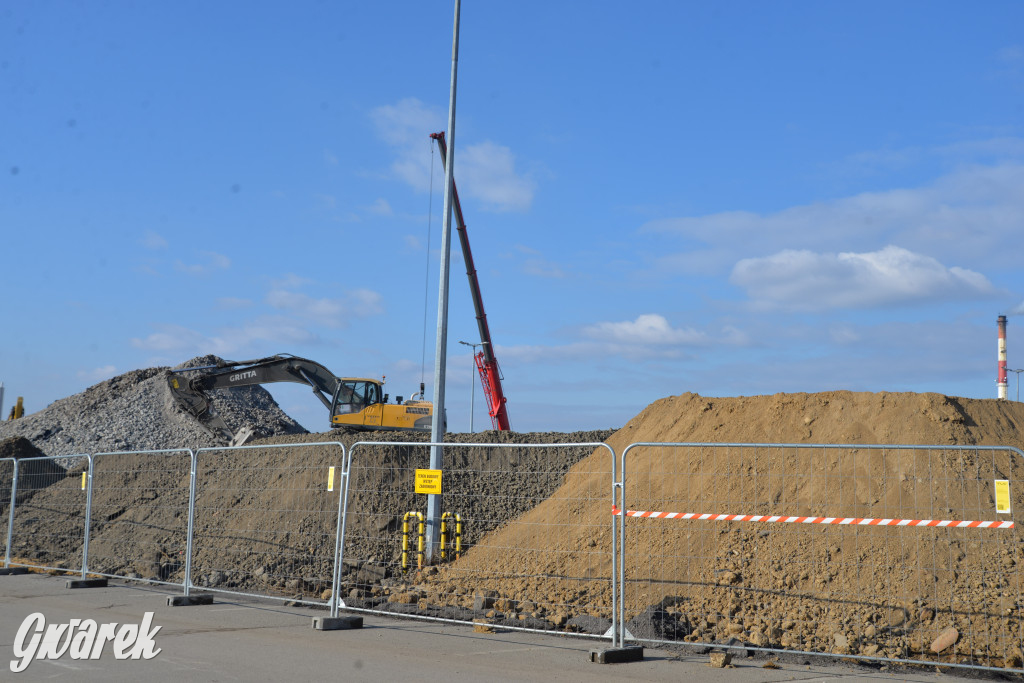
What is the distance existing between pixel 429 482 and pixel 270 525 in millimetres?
7502

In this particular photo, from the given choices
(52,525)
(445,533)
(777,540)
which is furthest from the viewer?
(52,525)

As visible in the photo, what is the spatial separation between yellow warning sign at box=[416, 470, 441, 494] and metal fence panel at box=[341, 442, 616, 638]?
0.58m

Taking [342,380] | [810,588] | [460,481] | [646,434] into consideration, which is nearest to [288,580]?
[460,481]

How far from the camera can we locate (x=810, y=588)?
31.9 ft

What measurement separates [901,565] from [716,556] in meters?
2.16

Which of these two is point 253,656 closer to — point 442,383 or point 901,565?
point 442,383

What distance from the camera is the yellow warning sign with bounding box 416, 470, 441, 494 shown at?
10305mm

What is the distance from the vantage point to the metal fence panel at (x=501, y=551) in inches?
405

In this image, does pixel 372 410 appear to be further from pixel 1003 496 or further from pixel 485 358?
pixel 1003 496

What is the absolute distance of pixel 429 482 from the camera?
10359mm

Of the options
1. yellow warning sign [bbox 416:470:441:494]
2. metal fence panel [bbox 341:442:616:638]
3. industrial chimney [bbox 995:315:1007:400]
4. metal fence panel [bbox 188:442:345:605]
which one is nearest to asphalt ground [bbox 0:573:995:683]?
metal fence panel [bbox 341:442:616:638]

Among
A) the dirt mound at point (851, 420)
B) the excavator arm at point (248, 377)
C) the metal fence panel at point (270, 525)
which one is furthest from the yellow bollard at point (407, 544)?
the excavator arm at point (248, 377)

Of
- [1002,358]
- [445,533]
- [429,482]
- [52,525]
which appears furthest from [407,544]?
[1002,358]

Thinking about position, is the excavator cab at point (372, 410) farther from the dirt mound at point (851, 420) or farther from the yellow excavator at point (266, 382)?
the dirt mound at point (851, 420)
